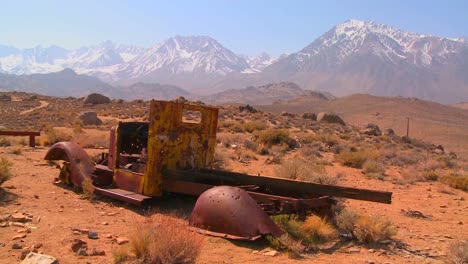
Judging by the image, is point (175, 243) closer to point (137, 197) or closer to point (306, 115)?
point (137, 197)

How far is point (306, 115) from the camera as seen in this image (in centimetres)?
4575

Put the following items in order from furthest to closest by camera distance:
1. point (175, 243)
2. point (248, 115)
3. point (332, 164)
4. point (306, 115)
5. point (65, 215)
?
point (306, 115)
point (248, 115)
point (332, 164)
point (65, 215)
point (175, 243)

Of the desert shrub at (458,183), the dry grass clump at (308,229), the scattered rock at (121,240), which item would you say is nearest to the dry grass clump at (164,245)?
the scattered rock at (121,240)

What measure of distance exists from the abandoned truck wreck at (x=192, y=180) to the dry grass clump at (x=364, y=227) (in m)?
0.30

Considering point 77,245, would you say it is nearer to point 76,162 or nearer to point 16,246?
point 16,246

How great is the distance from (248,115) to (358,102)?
5240 cm

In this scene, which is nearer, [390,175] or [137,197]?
[137,197]

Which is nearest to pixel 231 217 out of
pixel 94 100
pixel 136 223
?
pixel 136 223

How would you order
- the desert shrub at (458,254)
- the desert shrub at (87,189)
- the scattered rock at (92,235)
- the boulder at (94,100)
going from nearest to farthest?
the desert shrub at (458,254) → the scattered rock at (92,235) → the desert shrub at (87,189) → the boulder at (94,100)

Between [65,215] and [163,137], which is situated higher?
[163,137]

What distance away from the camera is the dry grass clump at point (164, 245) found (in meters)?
4.73

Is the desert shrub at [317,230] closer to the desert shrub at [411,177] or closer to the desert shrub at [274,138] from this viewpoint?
the desert shrub at [411,177]

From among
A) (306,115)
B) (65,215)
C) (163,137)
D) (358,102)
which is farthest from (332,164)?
(358,102)

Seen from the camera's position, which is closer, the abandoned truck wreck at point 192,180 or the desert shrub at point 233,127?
the abandoned truck wreck at point 192,180
